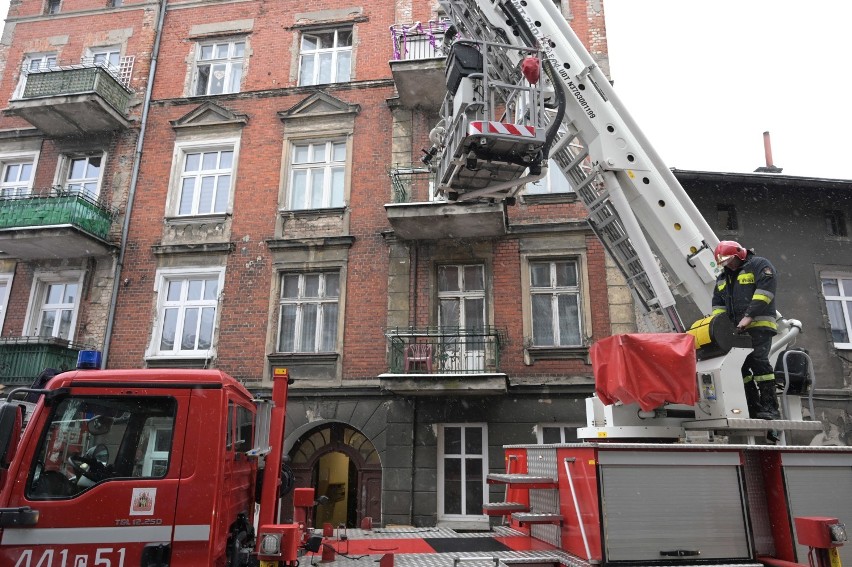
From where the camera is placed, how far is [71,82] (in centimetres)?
1261

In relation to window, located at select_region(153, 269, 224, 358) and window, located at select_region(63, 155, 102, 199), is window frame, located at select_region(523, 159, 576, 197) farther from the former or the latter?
window, located at select_region(63, 155, 102, 199)

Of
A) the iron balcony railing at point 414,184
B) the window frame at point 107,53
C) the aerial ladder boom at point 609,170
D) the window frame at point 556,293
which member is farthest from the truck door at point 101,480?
the window frame at point 107,53

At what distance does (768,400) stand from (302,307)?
8.75 m

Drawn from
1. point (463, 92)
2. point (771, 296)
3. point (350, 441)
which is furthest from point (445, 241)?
point (771, 296)

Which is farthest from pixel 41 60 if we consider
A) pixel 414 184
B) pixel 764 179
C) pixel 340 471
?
pixel 764 179

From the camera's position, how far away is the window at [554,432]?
33.3 ft

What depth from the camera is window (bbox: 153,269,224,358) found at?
11.6 metres

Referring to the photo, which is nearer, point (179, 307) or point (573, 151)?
point (573, 151)

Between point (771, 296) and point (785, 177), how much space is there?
8608mm

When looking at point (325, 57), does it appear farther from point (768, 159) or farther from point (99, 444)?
point (99, 444)

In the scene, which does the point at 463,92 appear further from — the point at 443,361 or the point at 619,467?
the point at 443,361

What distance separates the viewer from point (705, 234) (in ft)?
18.9

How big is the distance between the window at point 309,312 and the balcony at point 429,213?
192 centimetres

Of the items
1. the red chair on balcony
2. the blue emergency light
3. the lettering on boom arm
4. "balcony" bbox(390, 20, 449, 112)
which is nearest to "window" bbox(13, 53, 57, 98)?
"balcony" bbox(390, 20, 449, 112)
